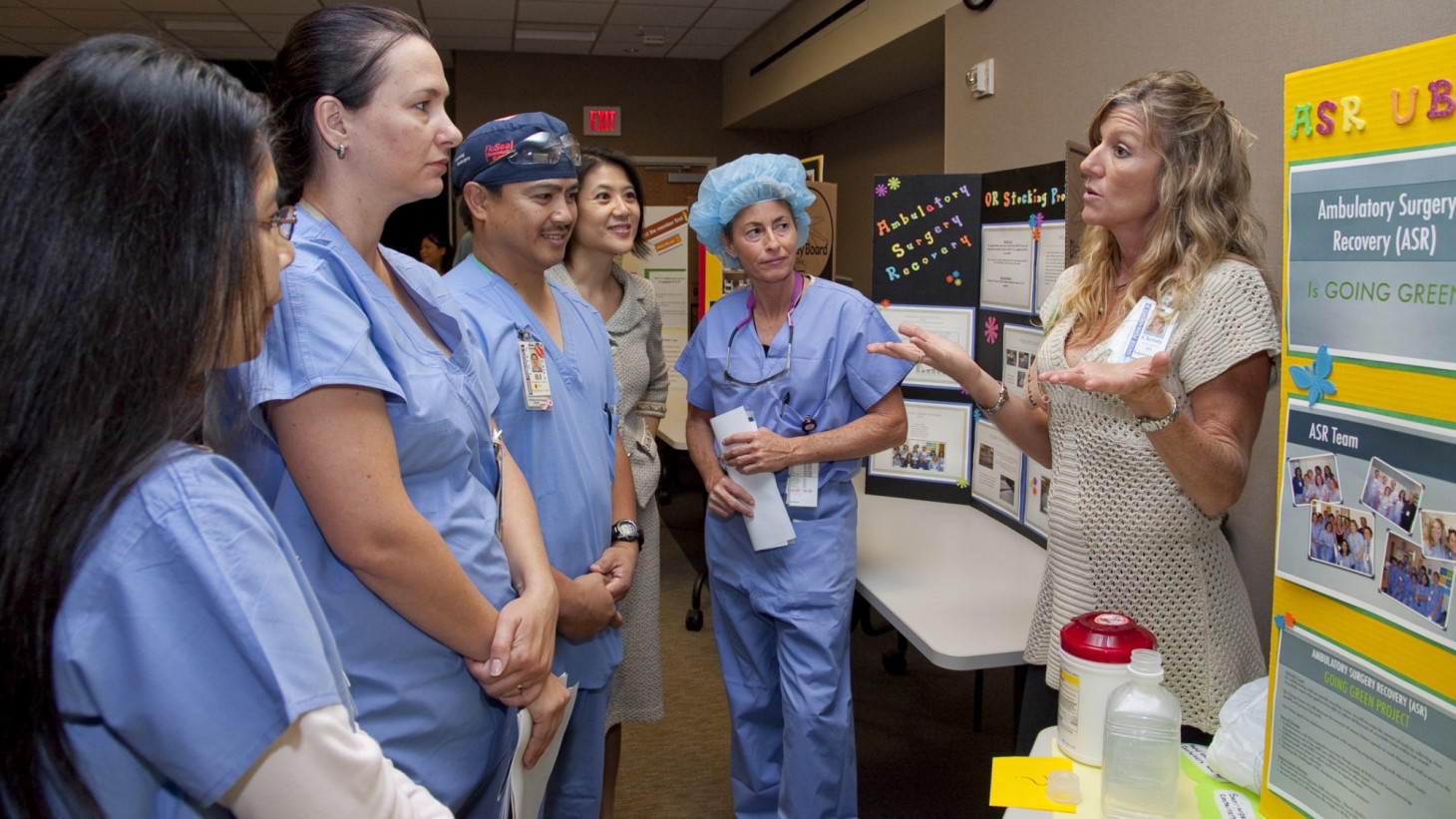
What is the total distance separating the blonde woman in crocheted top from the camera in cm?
146

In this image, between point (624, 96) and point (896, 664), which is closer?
point (896, 664)

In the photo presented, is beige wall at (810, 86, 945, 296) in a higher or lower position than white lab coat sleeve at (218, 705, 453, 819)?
higher

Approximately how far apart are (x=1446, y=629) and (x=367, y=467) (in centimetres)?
105

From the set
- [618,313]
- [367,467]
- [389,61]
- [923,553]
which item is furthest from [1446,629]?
[618,313]

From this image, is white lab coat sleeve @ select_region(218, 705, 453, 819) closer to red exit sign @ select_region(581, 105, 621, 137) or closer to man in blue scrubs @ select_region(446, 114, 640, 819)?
man in blue scrubs @ select_region(446, 114, 640, 819)

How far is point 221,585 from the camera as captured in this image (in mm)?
682

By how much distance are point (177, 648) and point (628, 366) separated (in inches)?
84.2

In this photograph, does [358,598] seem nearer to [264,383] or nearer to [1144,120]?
[264,383]

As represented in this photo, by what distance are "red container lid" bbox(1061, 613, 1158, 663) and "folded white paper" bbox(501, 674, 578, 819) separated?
0.72m

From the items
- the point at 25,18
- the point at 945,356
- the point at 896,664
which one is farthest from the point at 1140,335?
the point at 25,18

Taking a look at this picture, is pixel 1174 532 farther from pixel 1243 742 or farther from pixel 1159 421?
pixel 1243 742

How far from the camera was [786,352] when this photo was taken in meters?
2.35

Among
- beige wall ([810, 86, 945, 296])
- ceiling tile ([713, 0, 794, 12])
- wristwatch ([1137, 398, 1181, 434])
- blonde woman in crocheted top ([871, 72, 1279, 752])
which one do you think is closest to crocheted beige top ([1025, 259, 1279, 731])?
blonde woman in crocheted top ([871, 72, 1279, 752])

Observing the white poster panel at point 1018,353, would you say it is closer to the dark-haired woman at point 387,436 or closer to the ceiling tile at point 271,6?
the dark-haired woman at point 387,436
